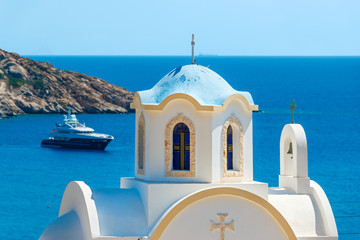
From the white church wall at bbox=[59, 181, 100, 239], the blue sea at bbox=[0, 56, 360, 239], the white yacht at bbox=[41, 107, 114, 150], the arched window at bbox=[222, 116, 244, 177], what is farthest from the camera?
the white yacht at bbox=[41, 107, 114, 150]

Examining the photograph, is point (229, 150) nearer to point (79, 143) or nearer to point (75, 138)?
point (79, 143)

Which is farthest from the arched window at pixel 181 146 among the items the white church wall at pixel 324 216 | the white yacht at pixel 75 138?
the white yacht at pixel 75 138

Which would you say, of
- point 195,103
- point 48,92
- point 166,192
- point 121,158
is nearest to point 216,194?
point 166,192

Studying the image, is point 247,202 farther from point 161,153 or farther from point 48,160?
point 48,160

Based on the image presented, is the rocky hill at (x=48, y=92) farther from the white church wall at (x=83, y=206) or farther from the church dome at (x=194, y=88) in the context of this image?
the church dome at (x=194, y=88)

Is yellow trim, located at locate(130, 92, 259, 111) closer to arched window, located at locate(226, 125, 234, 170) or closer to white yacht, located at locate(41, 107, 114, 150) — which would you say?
arched window, located at locate(226, 125, 234, 170)

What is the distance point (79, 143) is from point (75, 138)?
662mm

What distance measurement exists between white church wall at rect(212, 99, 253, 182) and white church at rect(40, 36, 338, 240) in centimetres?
2

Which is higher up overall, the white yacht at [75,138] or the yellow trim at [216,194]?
the white yacht at [75,138]

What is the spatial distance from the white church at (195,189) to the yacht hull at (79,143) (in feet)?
217

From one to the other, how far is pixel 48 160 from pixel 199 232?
64341 mm

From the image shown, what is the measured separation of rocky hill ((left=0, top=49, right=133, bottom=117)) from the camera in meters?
114

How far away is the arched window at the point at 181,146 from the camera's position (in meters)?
17.0

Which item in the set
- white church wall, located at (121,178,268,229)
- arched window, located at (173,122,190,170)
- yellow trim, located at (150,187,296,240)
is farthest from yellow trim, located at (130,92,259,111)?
yellow trim, located at (150,187,296,240)
